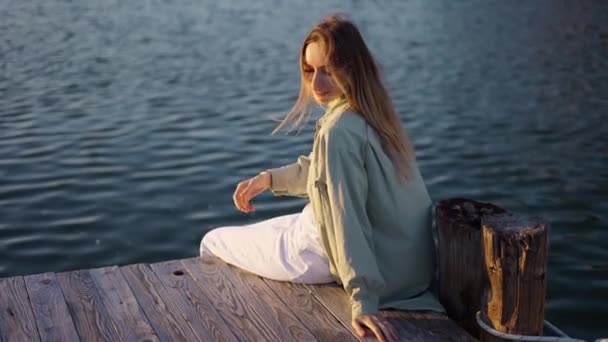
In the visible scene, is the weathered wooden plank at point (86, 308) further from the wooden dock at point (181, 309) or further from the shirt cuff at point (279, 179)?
the shirt cuff at point (279, 179)

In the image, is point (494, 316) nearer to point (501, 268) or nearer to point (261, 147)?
point (501, 268)

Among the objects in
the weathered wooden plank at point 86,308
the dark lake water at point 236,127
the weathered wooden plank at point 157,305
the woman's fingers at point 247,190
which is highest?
the woman's fingers at point 247,190

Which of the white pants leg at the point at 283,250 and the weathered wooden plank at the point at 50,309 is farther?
the white pants leg at the point at 283,250

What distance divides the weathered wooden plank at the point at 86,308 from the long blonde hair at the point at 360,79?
1.50 meters

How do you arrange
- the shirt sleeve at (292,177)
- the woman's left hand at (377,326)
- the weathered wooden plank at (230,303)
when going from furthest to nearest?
the shirt sleeve at (292,177), the weathered wooden plank at (230,303), the woman's left hand at (377,326)

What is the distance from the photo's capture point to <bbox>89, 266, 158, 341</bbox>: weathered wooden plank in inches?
158

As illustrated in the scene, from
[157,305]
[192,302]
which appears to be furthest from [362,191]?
[157,305]

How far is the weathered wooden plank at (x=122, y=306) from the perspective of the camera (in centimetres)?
402

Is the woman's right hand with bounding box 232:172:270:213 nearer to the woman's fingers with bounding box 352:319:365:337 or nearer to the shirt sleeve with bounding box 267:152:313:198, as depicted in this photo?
the shirt sleeve with bounding box 267:152:313:198

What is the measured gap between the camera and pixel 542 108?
1180 centimetres

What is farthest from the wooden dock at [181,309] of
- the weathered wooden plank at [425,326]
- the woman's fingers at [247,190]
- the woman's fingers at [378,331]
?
the woman's fingers at [247,190]

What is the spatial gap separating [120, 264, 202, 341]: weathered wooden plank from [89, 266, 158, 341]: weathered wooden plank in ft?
0.10

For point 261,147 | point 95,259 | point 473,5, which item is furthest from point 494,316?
point 473,5

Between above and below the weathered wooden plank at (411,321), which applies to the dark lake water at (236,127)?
below
